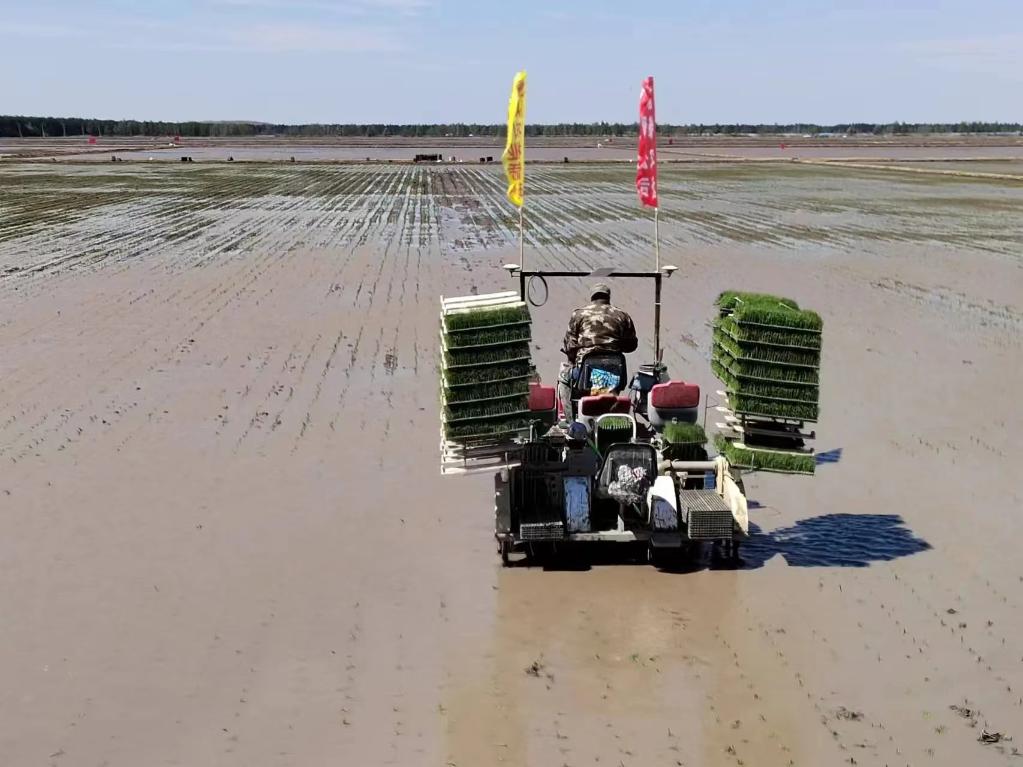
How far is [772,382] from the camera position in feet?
32.8

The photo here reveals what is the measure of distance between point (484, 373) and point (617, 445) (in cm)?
126

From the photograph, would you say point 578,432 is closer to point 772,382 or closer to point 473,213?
point 772,382

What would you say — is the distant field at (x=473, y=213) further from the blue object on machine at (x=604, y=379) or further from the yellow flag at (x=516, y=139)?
the blue object on machine at (x=604, y=379)

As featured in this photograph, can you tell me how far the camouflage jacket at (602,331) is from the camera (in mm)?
10914

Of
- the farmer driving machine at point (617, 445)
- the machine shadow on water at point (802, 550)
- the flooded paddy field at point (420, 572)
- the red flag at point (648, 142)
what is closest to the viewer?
the flooded paddy field at point (420, 572)

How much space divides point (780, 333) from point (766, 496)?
2.24 metres

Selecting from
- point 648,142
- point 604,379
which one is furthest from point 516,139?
point 604,379

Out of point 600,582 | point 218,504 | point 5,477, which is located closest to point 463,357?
point 600,582

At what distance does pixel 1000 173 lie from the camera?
68.4 meters

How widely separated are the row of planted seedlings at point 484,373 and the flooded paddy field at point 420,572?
1.18m

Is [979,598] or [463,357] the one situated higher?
[463,357]

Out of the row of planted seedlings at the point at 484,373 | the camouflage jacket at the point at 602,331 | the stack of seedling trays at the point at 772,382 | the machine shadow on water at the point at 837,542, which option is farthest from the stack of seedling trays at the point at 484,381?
the machine shadow on water at the point at 837,542

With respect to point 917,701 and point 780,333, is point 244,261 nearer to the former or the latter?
point 780,333

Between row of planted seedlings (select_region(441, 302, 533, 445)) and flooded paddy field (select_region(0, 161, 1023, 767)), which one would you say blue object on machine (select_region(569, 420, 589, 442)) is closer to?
row of planted seedlings (select_region(441, 302, 533, 445))
